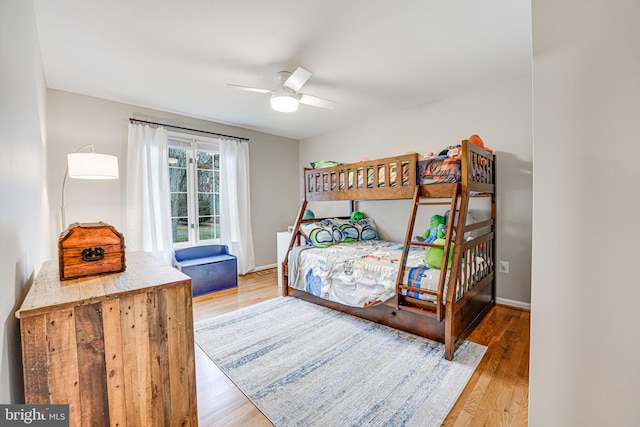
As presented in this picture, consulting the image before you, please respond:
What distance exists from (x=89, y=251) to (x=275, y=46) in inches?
73.1

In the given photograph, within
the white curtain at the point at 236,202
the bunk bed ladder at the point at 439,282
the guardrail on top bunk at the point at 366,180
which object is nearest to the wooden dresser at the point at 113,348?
the bunk bed ladder at the point at 439,282

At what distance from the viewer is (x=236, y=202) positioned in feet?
13.5

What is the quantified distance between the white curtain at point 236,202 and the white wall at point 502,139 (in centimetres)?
233

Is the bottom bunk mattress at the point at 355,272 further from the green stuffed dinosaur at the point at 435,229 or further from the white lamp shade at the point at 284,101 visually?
the white lamp shade at the point at 284,101

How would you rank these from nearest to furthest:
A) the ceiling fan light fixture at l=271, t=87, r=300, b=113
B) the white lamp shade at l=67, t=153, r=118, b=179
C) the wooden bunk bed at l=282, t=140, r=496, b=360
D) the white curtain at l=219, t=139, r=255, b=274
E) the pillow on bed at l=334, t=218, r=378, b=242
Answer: the white lamp shade at l=67, t=153, r=118, b=179 < the wooden bunk bed at l=282, t=140, r=496, b=360 < the ceiling fan light fixture at l=271, t=87, r=300, b=113 < the pillow on bed at l=334, t=218, r=378, b=242 < the white curtain at l=219, t=139, r=255, b=274

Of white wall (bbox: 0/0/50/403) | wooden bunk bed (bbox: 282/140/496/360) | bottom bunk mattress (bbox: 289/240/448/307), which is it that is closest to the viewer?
white wall (bbox: 0/0/50/403)

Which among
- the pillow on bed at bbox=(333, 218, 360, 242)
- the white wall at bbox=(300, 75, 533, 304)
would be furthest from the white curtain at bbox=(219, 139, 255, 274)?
the white wall at bbox=(300, 75, 533, 304)

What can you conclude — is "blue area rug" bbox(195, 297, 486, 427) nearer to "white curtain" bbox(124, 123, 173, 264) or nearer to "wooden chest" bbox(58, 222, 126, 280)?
"wooden chest" bbox(58, 222, 126, 280)

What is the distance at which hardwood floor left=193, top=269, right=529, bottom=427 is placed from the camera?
1398 mm

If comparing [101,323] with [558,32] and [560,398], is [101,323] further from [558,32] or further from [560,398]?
[558,32]

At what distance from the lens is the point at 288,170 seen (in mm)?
4941

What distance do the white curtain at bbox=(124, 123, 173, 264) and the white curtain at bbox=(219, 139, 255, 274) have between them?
2.55ft

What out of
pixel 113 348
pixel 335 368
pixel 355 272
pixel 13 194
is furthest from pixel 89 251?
pixel 355 272

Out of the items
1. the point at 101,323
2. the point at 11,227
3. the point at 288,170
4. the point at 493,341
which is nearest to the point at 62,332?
the point at 101,323
